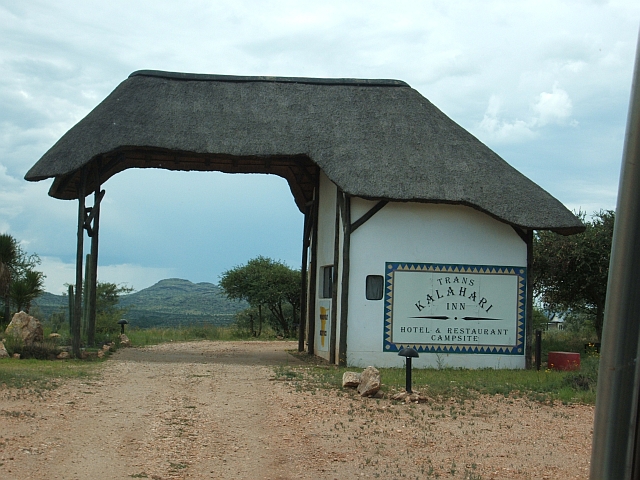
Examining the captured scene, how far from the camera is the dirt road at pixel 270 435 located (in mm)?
5781

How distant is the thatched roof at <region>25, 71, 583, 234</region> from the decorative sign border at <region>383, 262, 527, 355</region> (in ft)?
3.81

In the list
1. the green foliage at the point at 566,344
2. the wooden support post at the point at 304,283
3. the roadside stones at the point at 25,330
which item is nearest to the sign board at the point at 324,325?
the wooden support post at the point at 304,283

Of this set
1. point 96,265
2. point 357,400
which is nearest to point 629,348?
point 357,400

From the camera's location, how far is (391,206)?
46.3 ft

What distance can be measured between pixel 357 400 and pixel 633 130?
716 centimetres

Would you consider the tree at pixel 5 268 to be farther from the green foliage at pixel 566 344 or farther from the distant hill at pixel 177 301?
the distant hill at pixel 177 301

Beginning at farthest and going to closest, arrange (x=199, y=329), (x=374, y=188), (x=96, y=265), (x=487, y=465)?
(x=199, y=329), (x=96, y=265), (x=374, y=188), (x=487, y=465)

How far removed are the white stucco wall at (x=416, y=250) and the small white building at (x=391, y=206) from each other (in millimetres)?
21

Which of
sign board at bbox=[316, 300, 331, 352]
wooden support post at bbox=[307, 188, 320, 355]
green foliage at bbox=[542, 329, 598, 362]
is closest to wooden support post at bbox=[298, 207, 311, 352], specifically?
wooden support post at bbox=[307, 188, 320, 355]

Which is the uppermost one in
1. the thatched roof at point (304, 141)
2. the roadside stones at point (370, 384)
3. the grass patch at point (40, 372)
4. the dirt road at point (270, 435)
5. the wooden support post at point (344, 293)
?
the thatched roof at point (304, 141)

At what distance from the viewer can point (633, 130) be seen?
260 cm

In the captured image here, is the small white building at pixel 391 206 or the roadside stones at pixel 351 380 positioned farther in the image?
the small white building at pixel 391 206

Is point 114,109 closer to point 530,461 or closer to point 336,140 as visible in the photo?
point 336,140

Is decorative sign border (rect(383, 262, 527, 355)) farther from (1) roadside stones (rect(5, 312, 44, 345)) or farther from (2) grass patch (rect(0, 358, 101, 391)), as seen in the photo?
(1) roadside stones (rect(5, 312, 44, 345))
